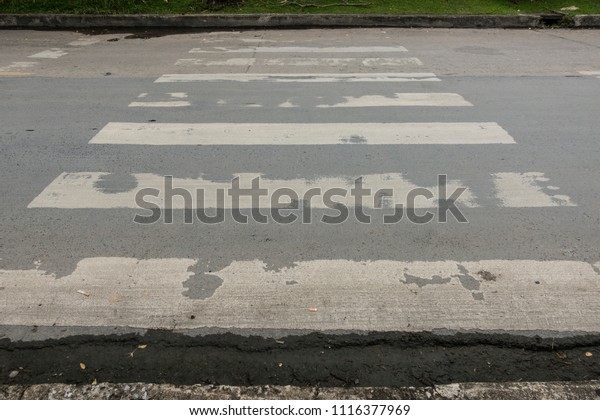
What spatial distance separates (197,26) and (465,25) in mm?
6776

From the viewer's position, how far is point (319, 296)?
3387 mm

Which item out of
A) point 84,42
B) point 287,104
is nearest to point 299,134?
point 287,104

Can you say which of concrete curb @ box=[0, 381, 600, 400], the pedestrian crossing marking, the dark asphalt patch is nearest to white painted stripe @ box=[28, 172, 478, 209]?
the pedestrian crossing marking

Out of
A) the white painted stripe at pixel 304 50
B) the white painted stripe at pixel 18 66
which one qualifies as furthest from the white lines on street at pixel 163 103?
the white painted stripe at pixel 304 50

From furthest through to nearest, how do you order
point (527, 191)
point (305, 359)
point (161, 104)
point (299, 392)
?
point (161, 104)
point (527, 191)
point (305, 359)
point (299, 392)

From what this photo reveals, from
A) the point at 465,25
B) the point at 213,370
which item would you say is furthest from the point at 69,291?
the point at 465,25

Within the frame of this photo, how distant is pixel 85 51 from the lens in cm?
1077

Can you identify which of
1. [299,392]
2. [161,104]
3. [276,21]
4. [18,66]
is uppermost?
[276,21]

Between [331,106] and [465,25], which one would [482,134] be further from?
[465,25]

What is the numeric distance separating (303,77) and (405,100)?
200cm

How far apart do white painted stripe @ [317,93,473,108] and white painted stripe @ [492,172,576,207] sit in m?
2.39

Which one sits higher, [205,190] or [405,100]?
[405,100]

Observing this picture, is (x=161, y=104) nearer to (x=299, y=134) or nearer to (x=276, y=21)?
(x=299, y=134)
